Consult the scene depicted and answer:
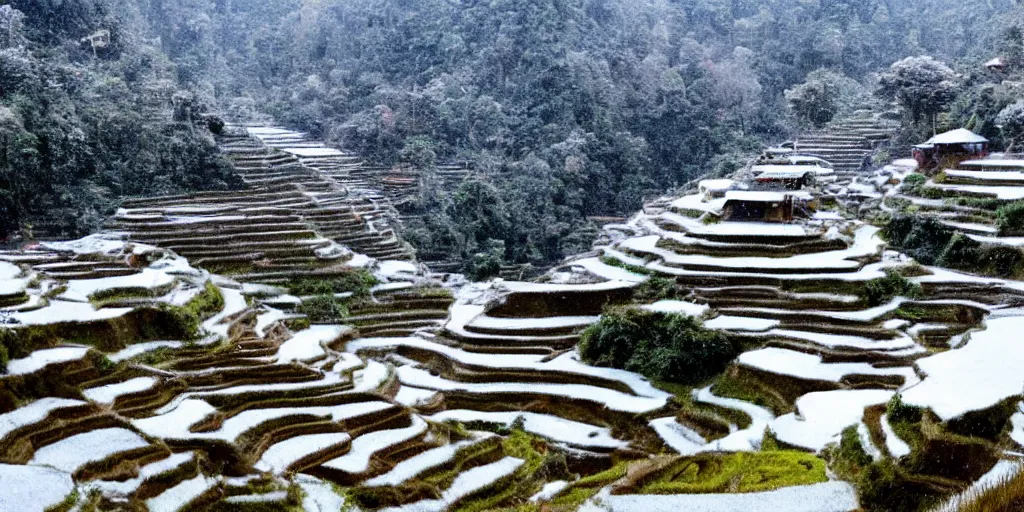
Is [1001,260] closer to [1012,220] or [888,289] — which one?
[1012,220]

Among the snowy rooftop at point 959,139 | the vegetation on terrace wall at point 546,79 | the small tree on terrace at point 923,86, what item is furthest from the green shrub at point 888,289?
the small tree on terrace at point 923,86

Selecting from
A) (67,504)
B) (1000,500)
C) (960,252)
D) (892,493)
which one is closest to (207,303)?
(67,504)

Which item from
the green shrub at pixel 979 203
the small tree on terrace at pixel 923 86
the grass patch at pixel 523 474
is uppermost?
the small tree on terrace at pixel 923 86

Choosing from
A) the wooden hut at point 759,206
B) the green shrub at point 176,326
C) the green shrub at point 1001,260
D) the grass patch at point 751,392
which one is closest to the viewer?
the grass patch at point 751,392

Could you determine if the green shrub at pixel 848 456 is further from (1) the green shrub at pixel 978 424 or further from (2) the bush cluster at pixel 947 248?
(2) the bush cluster at pixel 947 248

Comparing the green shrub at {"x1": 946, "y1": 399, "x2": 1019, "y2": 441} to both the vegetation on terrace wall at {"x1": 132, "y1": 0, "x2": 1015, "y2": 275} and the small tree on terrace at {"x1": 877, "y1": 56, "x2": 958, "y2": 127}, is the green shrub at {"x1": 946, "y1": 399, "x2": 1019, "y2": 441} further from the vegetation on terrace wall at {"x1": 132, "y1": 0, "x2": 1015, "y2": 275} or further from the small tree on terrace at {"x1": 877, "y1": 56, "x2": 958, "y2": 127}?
the small tree on terrace at {"x1": 877, "y1": 56, "x2": 958, "y2": 127}

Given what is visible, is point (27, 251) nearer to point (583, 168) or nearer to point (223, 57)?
point (583, 168)

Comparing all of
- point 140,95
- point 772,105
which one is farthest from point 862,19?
point 140,95
